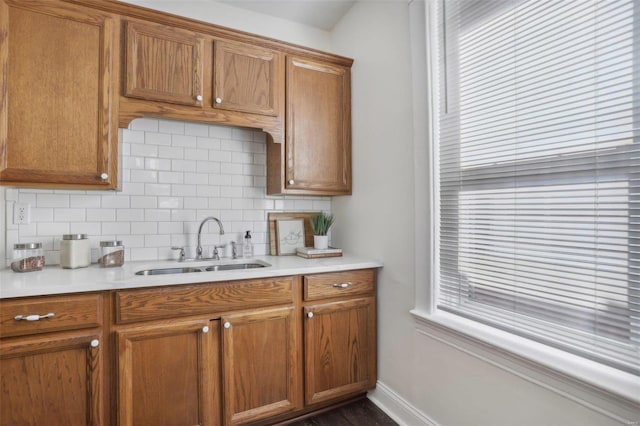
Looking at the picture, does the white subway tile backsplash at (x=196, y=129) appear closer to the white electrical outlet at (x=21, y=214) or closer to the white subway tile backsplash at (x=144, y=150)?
the white subway tile backsplash at (x=144, y=150)

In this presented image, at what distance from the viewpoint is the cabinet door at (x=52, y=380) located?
4.47ft

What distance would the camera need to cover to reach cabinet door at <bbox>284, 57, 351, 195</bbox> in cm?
229

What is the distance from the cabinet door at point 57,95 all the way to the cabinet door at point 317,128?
1.04m

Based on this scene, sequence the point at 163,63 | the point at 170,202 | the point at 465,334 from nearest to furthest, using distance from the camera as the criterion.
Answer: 1. the point at 465,334
2. the point at 163,63
3. the point at 170,202

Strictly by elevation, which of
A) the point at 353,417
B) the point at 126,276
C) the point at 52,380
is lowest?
the point at 353,417

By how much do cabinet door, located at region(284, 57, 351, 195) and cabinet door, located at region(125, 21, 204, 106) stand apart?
0.60m

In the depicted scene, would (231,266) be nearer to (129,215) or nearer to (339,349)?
(129,215)

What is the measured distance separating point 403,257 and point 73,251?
6.05ft

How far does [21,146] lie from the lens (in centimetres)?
165

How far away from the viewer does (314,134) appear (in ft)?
7.77

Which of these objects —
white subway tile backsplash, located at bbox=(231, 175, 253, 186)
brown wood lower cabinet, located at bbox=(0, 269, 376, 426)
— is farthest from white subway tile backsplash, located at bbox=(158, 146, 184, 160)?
brown wood lower cabinet, located at bbox=(0, 269, 376, 426)

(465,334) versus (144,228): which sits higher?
(144,228)

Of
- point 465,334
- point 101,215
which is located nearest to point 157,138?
point 101,215

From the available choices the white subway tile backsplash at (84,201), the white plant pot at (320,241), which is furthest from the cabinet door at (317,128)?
the white subway tile backsplash at (84,201)
